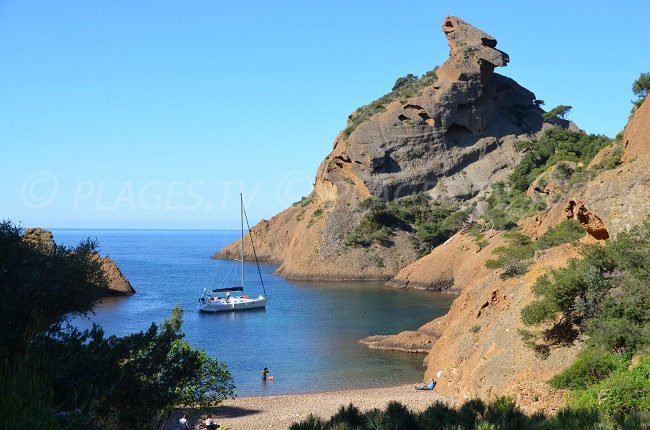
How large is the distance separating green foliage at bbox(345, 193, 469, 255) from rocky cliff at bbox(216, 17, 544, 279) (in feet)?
5.87

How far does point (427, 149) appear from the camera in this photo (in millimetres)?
94000

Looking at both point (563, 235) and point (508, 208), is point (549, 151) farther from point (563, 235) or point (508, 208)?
point (563, 235)

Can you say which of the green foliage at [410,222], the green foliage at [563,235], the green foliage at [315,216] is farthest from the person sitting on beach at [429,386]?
the green foliage at [315,216]

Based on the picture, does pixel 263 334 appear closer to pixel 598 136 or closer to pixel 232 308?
pixel 232 308

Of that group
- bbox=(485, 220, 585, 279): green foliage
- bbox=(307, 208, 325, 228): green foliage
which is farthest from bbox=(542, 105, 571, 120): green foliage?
bbox=(485, 220, 585, 279): green foliage

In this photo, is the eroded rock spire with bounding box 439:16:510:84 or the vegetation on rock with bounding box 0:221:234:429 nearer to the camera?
the vegetation on rock with bounding box 0:221:234:429

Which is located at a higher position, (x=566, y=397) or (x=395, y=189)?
(x=395, y=189)

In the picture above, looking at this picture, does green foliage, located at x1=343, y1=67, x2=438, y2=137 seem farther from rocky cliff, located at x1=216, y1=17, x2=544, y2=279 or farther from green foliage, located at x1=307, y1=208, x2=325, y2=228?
green foliage, located at x1=307, y1=208, x2=325, y2=228

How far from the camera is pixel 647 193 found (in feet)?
71.7

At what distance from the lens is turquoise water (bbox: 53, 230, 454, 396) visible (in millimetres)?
34156

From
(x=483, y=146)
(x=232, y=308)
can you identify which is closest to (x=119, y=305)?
(x=232, y=308)

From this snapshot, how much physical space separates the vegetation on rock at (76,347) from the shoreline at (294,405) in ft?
26.5

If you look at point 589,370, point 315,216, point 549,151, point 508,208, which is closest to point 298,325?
point 589,370

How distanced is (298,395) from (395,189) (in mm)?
64763
